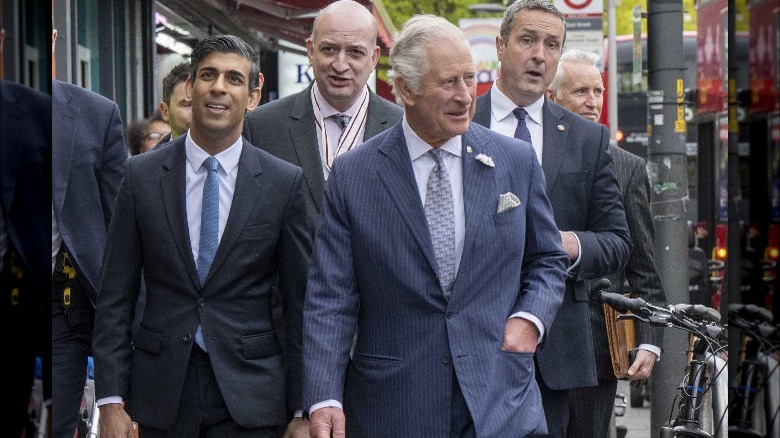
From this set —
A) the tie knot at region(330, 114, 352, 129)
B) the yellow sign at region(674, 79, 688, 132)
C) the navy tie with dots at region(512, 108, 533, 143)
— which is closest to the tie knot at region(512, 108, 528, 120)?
the navy tie with dots at region(512, 108, 533, 143)

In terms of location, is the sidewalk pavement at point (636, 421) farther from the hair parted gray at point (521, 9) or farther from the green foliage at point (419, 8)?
the hair parted gray at point (521, 9)

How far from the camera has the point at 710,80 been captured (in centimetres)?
664

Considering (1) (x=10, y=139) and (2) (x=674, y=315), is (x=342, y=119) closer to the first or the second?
(2) (x=674, y=315)

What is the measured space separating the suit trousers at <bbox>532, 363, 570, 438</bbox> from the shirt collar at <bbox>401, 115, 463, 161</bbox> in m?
1.05

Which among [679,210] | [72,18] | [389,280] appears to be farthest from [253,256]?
[679,210]

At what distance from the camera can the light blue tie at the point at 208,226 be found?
4.62 metres

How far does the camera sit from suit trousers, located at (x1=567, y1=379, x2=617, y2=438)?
19.3 feet

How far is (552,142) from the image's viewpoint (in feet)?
17.0

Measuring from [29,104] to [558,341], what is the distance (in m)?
3.11

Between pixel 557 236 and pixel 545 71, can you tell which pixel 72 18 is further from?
pixel 557 236

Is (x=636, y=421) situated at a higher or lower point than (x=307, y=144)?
lower

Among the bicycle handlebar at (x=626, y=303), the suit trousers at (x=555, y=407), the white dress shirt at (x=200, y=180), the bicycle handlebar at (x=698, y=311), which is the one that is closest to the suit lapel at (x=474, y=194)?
the white dress shirt at (x=200, y=180)

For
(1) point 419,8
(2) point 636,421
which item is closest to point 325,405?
Result: (1) point 419,8

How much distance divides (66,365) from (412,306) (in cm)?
159
